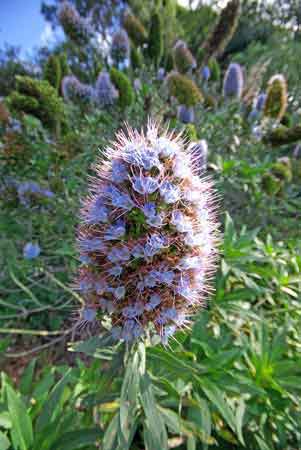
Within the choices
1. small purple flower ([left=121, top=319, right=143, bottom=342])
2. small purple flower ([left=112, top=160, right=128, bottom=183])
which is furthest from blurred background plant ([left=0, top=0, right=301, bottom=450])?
small purple flower ([left=112, top=160, right=128, bottom=183])

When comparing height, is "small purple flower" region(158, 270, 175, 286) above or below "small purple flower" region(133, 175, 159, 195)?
below

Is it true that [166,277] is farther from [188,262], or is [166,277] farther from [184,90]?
[184,90]

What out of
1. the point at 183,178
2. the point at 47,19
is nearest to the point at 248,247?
the point at 183,178

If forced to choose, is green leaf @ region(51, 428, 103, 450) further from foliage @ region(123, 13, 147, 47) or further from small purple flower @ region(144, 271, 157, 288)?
foliage @ region(123, 13, 147, 47)

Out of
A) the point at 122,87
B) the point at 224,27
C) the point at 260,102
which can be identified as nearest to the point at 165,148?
the point at 122,87

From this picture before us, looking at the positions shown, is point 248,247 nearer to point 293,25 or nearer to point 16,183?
point 16,183

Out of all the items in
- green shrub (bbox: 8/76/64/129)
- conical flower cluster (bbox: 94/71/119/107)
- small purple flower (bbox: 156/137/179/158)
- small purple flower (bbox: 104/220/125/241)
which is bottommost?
small purple flower (bbox: 104/220/125/241)

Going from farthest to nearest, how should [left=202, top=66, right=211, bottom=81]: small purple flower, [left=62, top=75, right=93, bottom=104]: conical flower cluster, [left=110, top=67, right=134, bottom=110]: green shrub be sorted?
[left=202, top=66, right=211, bottom=81]: small purple flower
[left=62, top=75, right=93, bottom=104]: conical flower cluster
[left=110, top=67, right=134, bottom=110]: green shrub
